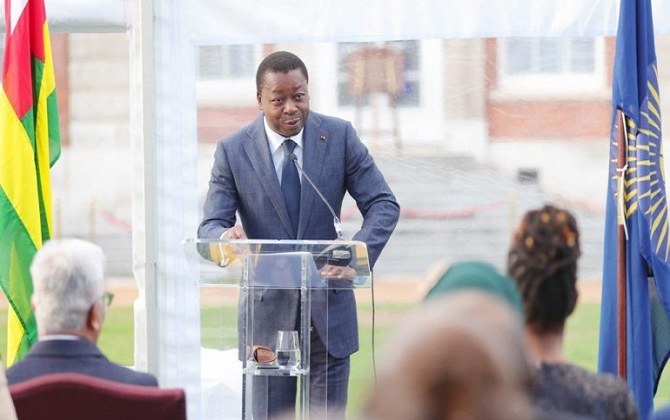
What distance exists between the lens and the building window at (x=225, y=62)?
5.11 meters

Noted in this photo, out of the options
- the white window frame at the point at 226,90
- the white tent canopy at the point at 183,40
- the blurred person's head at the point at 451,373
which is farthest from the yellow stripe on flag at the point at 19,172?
the blurred person's head at the point at 451,373

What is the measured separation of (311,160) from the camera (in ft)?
14.5

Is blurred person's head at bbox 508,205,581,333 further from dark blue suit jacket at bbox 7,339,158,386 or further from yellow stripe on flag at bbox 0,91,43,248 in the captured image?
yellow stripe on flag at bbox 0,91,43,248

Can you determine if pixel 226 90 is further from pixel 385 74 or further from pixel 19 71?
pixel 19 71

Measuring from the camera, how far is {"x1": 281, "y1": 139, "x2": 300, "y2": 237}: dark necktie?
4.43m

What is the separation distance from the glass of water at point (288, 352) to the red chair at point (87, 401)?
114 cm

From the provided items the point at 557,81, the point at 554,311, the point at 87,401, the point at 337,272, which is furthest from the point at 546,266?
the point at 557,81

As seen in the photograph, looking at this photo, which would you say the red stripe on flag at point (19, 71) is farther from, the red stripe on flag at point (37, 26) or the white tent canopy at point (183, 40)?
the white tent canopy at point (183, 40)

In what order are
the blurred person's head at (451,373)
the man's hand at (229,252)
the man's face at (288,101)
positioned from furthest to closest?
the man's face at (288,101)
the man's hand at (229,252)
the blurred person's head at (451,373)

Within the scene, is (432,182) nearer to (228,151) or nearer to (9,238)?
(228,151)

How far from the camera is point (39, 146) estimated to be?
4930 millimetres

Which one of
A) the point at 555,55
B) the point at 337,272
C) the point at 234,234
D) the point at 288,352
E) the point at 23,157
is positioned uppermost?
the point at 555,55

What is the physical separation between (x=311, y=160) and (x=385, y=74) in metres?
0.83

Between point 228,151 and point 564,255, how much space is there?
86.6 inches
